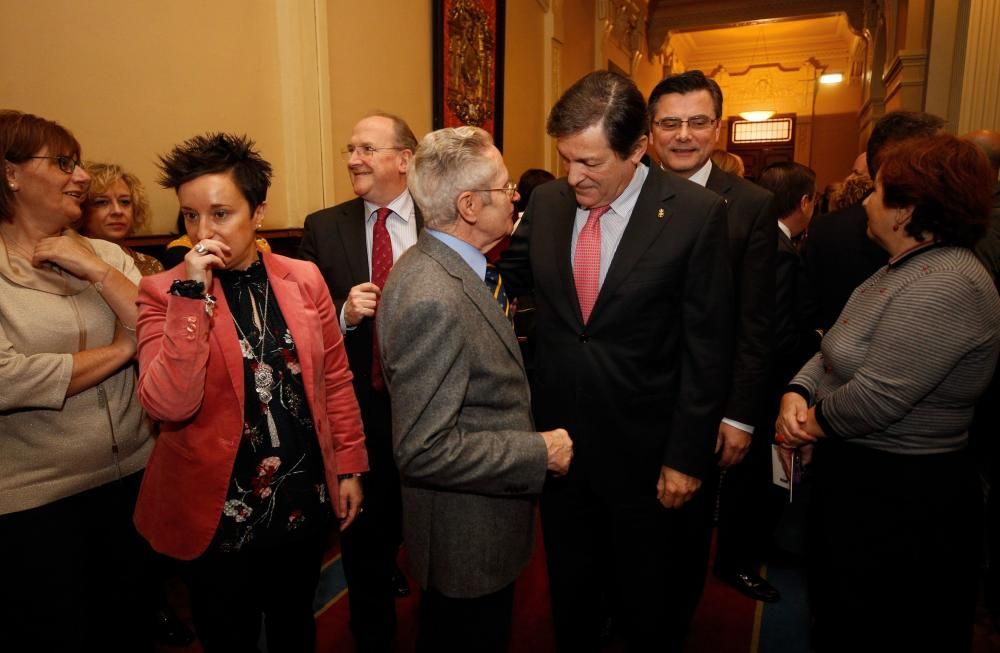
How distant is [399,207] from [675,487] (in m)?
1.31

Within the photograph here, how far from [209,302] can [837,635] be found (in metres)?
1.91

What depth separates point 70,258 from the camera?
155 cm

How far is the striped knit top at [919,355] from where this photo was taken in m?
1.47

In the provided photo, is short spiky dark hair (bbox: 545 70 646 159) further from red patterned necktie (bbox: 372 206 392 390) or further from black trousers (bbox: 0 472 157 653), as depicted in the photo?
black trousers (bbox: 0 472 157 653)

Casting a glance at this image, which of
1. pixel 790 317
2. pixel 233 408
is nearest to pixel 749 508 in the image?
pixel 790 317

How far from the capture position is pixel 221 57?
2.63m

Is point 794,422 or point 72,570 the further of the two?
point 794,422

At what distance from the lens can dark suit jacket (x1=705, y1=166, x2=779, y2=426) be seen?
6.18ft

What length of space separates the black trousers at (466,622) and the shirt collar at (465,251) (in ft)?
2.50

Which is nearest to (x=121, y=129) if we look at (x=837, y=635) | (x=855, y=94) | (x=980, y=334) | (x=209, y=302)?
(x=209, y=302)

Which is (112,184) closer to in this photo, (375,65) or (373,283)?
(373,283)

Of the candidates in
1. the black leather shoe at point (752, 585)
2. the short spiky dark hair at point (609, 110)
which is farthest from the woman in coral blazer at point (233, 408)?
the black leather shoe at point (752, 585)

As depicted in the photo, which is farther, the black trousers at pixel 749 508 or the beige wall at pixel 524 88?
the beige wall at pixel 524 88

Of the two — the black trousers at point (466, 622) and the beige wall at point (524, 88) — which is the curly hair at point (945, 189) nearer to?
the black trousers at point (466, 622)
